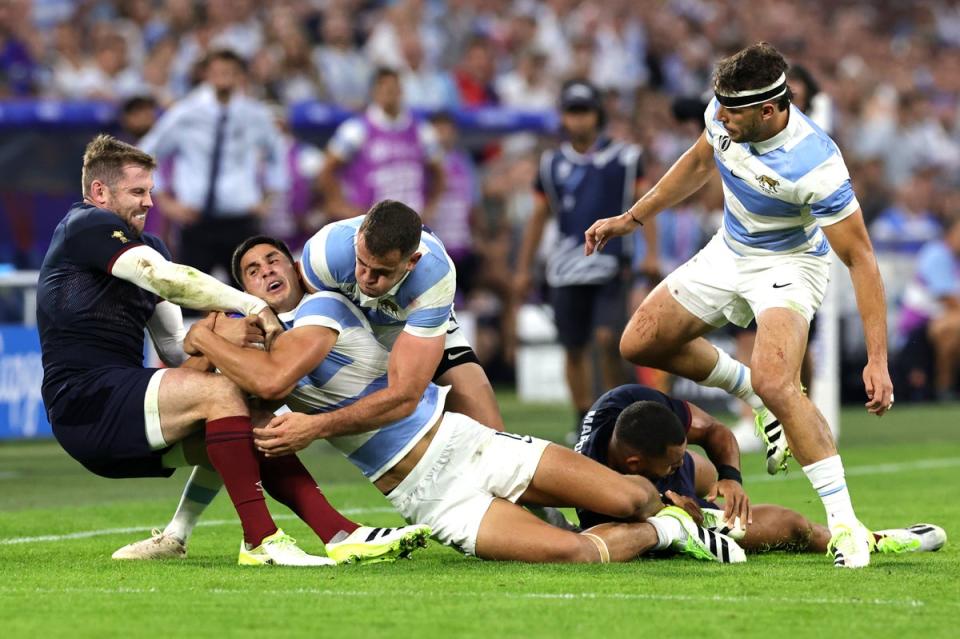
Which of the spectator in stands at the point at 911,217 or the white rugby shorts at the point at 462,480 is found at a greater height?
the spectator in stands at the point at 911,217

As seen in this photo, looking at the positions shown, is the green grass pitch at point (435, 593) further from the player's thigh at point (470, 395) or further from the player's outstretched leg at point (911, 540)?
the player's thigh at point (470, 395)

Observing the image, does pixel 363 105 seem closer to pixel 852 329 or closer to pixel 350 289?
pixel 852 329

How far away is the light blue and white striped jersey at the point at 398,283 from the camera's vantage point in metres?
6.94

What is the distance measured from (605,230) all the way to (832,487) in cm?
184

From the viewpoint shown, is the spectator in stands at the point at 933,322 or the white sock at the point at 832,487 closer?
the white sock at the point at 832,487

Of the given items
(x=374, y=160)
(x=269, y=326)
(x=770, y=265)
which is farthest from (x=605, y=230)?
(x=374, y=160)

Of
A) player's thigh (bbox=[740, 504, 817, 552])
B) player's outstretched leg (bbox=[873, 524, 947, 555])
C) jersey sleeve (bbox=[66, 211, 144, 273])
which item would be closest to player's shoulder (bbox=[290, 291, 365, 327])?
jersey sleeve (bbox=[66, 211, 144, 273])

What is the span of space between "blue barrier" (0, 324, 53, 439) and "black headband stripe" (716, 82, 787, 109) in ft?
24.7

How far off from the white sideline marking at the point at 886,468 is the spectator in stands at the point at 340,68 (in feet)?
26.9

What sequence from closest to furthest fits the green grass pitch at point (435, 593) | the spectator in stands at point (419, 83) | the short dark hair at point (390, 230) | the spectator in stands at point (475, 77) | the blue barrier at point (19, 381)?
the green grass pitch at point (435, 593) < the short dark hair at point (390, 230) < the blue barrier at point (19, 381) < the spectator in stands at point (419, 83) < the spectator in stands at point (475, 77)

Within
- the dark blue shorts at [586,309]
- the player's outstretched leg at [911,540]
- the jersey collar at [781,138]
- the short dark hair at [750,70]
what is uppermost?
the short dark hair at [750,70]

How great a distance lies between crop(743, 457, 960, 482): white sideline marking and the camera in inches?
441

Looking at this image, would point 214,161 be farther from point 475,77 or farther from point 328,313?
point 328,313

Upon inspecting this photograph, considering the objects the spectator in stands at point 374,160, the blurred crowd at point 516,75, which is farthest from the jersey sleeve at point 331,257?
the spectator in stands at point 374,160
